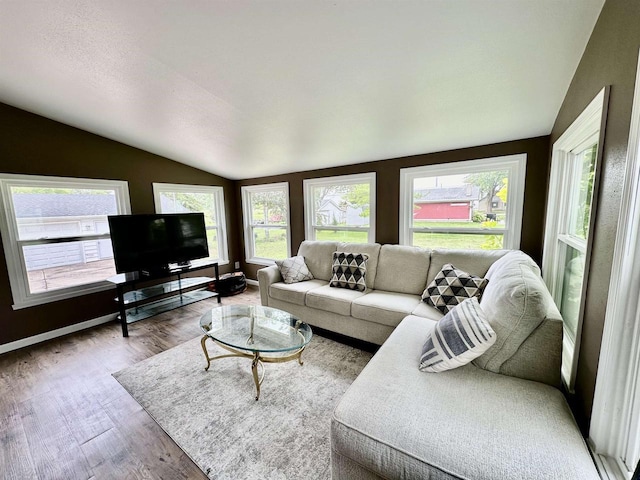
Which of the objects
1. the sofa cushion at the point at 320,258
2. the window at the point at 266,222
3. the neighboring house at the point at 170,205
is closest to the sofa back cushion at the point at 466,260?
the sofa cushion at the point at 320,258

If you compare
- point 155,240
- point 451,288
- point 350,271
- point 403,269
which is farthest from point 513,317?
point 155,240

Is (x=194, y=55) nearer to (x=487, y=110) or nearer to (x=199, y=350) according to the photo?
(x=487, y=110)

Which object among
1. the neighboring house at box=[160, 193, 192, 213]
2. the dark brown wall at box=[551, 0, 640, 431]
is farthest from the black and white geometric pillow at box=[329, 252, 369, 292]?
the neighboring house at box=[160, 193, 192, 213]

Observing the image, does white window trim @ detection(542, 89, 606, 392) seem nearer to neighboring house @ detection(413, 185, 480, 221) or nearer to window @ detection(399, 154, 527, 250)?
window @ detection(399, 154, 527, 250)

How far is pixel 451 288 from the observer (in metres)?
2.27

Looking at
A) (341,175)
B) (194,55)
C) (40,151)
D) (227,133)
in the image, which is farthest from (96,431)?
(341,175)

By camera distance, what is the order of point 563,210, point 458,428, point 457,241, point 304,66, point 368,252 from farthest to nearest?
point 368,252
point 457,241
point 563,210
point 304,66
point 458,428

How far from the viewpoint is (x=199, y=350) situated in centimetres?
260

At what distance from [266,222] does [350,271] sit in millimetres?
2307

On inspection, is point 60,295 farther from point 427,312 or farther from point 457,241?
point 457,241

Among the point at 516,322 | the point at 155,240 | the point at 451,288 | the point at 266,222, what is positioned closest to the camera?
the point at 516,322

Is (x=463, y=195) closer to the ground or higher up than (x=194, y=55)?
closer to the ground

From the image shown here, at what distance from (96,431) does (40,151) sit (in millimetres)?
2970

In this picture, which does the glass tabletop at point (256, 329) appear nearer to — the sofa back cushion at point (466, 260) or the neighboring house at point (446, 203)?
the sofa back cushion at point (466, 260)
